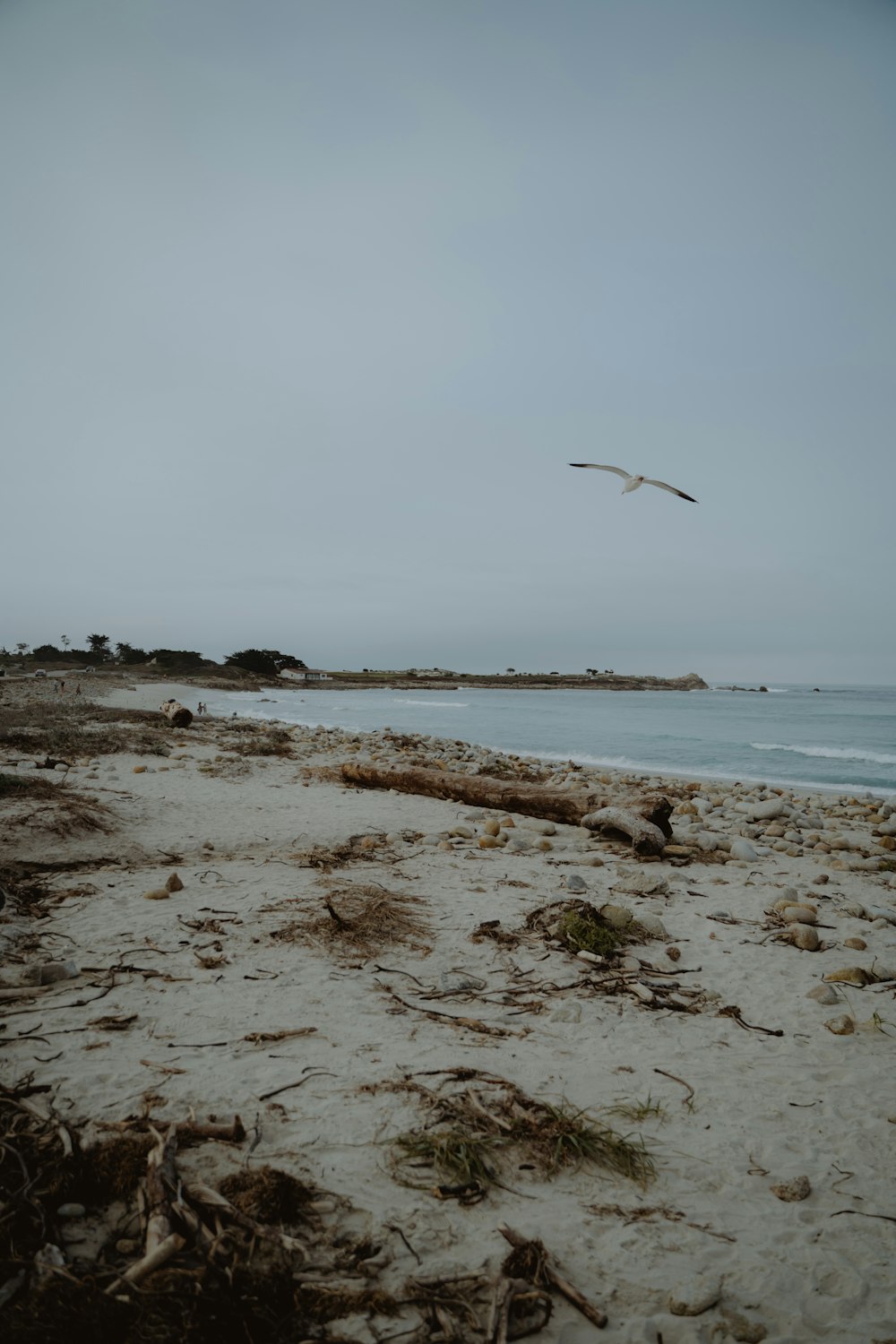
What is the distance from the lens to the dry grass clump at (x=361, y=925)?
4293 mm

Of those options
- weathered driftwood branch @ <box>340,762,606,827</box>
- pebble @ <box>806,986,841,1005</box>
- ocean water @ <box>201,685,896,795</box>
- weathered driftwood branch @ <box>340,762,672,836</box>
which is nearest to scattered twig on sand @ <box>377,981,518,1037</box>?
pebble @ <box>806,986,841,1005</box>

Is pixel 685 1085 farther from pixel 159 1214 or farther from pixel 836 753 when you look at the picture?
pixel 836 753

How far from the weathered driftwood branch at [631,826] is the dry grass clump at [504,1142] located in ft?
15.3

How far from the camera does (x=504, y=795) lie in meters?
8.95

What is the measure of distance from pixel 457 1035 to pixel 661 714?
121 feet

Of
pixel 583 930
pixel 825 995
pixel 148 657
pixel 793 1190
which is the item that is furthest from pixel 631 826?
pixel 148 657

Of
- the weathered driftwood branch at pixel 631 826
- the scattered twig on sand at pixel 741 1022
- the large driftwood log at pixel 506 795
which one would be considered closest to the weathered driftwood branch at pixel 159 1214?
the scattered twig on sand at pixel 741 1022

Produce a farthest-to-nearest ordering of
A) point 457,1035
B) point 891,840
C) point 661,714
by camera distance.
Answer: point 661,714 < point 891,840 < point 457,1035

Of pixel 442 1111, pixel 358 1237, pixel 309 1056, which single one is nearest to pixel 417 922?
pixel 309 1056

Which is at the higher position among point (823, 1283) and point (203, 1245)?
point (203, 1245)

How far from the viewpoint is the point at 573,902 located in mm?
4996

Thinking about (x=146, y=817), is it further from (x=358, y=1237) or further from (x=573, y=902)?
(x=358, y=1237)

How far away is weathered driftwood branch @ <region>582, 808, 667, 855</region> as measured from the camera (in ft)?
22.8

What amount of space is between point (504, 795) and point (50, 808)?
576 centimetres
